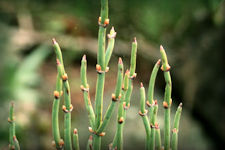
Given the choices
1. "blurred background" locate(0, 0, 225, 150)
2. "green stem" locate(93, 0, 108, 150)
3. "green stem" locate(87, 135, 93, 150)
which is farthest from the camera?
"blurred background" locate(0, 0, 225, 150)

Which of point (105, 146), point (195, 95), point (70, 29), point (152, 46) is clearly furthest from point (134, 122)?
point (70, 29)

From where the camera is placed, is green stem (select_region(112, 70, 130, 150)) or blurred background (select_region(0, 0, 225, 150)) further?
blurred background (select_region(0, 0, 225, 150))

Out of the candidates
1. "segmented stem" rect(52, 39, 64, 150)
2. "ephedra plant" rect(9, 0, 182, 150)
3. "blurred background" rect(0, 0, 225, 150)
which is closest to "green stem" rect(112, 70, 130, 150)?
"ephedra plant" rect(9, 0, 182, 150)

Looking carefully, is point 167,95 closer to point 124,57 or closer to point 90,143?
point 90,143

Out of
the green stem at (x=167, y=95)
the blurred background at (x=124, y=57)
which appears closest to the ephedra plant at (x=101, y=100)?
the green stem at (x=167, y=95)

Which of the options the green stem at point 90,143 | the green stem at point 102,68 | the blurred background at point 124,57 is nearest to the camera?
the green stem at point 102,68

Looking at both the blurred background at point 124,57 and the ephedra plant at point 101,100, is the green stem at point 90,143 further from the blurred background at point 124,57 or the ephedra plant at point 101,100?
the blurred background at point 124,57

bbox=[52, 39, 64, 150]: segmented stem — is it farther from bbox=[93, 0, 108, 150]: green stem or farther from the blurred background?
the blurred background

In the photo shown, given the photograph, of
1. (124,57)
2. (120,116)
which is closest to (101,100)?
(120,116)
